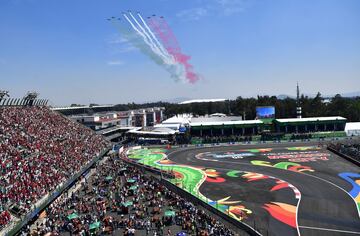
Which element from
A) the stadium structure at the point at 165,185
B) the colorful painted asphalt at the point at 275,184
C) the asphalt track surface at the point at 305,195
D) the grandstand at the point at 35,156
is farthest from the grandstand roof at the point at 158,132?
the asphalt track surface at the point at 305,195

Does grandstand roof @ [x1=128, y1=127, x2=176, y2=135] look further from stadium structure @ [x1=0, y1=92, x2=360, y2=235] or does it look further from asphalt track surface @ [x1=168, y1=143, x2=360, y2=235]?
asphalt track surface @ [x1=168, y1=143, x2=360, y2=235]

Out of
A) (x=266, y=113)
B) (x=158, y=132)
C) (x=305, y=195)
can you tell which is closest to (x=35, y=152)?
(x=305, y=195)

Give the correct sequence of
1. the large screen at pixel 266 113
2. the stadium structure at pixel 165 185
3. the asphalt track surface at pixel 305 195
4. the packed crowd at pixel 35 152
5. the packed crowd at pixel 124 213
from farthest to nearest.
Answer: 1. the large screen at pixel 266 113
2. the packed crowd at pixel 35 152
3. the stadium structure at pixel 165 185
4. the asphalt track surface at pixel 305 195
5. the packed crowd at pixel 124 213

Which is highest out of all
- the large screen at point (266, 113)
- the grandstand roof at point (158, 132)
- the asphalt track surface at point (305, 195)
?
the large screen at point (266, 113)

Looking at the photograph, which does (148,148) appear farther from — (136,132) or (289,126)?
(289,126)

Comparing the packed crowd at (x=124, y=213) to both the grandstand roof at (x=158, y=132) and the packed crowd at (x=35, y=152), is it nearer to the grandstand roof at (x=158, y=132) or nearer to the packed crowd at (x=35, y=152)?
the packed crowd at (x=35, y=152)

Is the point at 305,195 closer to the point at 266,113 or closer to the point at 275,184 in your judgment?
the point at 275,184

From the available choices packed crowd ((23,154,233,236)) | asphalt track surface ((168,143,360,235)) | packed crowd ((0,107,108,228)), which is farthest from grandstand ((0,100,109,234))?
asphalt track surface ((168,143,360,235))

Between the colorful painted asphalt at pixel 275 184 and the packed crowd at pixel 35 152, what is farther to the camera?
the packed crowd at pixel 35 152

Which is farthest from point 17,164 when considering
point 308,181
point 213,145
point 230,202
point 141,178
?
point 213,145
